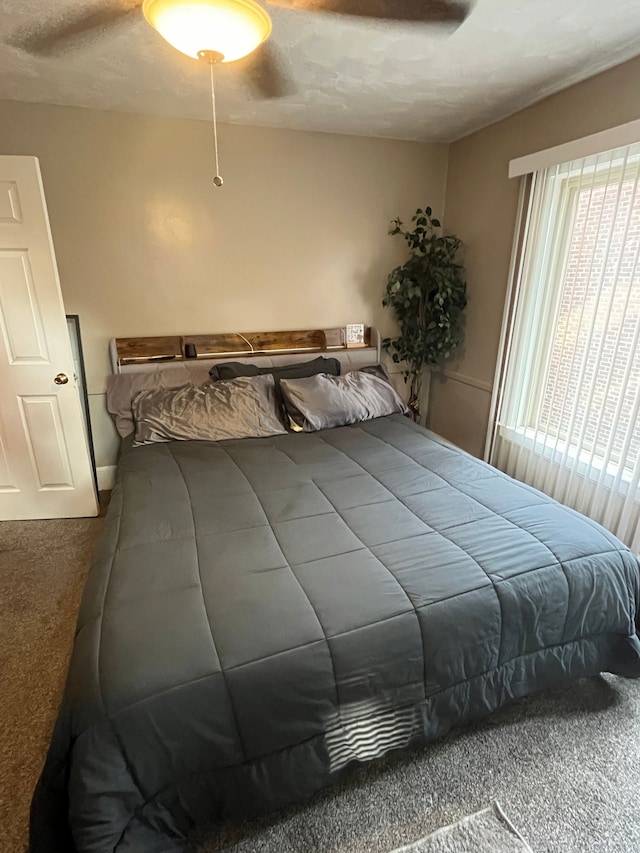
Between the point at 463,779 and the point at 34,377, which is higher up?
the point at 34,377

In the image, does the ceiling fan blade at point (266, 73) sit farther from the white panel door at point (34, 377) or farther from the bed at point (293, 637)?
the bed at point (293, 637)

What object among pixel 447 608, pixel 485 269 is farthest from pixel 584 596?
pixel 485 269

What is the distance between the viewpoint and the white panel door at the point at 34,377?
2.37 meters

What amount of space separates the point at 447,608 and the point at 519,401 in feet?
6.00

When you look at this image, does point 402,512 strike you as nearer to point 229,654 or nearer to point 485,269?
point 229,654

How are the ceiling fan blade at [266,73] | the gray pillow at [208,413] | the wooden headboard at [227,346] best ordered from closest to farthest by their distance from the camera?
the ceiling fan blade at [266,73] → the gray pillow at [208,413] → the wooden headboard at [227,346]

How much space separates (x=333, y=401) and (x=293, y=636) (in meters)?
1.76

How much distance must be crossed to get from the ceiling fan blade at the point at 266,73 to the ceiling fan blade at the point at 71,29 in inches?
19.7

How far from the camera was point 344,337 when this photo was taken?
341 centimetres

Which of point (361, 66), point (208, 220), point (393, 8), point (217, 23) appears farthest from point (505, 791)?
point (208, 220)

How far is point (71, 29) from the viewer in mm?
1757

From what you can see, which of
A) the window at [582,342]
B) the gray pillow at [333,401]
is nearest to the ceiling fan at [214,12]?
the window at [582,342]

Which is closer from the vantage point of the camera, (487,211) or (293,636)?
(293,636)

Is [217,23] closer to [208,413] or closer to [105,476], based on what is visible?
[208,413]
